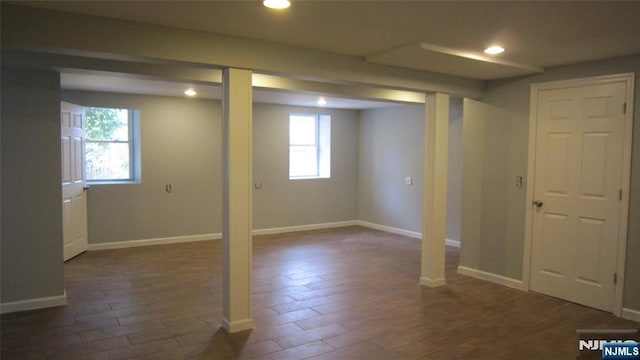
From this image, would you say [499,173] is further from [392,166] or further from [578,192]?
[392,166]

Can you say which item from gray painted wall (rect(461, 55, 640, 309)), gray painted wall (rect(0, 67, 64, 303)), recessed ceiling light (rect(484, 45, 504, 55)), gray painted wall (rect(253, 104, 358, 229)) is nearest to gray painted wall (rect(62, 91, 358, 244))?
gray painted wall (rect(253, 104, 358, 229))

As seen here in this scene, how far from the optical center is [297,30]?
325 centimetres

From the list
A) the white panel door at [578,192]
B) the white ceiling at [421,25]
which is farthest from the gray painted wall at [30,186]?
the white panel door at [578,192]

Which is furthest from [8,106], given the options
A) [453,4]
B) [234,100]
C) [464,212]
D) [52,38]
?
[464,212]

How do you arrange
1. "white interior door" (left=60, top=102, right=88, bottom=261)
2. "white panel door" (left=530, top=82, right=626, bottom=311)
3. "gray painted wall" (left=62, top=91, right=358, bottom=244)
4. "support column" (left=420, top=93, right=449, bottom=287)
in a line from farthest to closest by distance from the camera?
1. "gray painted wall" (left=62, top=91, right=358, bottom=244)
2. "white interior door" (left=60, top=102, right=88, bottom=261)
3. "support column" (left=420, top=93, right=449, bottom=287)
4. "white panel door" (left=530, top=82, right=626, bottom=311)

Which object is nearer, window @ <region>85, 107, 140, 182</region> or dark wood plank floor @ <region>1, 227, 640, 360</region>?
dark wood plank floor @ <region>1, 227, 640, 360</region>

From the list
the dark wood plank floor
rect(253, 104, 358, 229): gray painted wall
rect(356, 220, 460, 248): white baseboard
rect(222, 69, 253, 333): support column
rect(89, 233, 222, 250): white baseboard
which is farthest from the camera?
rect(253, 104, 358, 229): gray painted wall

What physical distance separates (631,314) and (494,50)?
265cm

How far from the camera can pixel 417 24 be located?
306 cm

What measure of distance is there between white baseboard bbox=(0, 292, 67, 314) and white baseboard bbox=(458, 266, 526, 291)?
4.33 metres

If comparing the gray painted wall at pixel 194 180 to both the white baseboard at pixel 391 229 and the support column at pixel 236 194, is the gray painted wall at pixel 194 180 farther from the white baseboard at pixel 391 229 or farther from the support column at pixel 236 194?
the support column at pixel 236 194

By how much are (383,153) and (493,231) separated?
139 inches

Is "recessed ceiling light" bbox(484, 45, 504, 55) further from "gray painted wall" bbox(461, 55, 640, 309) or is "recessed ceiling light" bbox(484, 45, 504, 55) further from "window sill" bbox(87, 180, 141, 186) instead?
"window sill" bbox(87, 180, 141, 186)

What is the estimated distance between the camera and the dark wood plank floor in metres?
3.34
